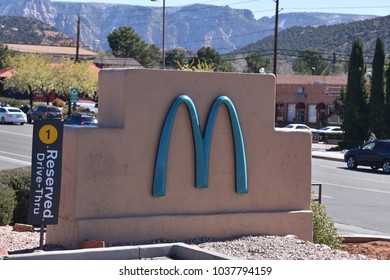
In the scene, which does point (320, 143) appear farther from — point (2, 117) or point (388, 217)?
point (388, 217)

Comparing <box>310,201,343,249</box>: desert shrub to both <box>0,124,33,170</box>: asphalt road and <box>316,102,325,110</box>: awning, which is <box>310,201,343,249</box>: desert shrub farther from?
<box>316,102,325,110</box>: awning

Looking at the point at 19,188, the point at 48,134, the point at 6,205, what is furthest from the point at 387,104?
→ the point at 48,134

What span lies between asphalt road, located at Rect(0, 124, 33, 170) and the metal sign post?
19.2 metres

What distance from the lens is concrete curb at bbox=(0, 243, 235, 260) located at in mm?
9828

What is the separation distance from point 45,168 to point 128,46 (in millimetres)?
110089

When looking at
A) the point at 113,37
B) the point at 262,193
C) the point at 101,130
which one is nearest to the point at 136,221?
the point at 101,130

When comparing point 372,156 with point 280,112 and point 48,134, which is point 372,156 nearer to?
point 48,134

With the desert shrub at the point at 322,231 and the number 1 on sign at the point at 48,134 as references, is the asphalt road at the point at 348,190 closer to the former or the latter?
the desert shrub at the point at 322,231

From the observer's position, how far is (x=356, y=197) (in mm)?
25688

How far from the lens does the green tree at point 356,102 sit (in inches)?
2079

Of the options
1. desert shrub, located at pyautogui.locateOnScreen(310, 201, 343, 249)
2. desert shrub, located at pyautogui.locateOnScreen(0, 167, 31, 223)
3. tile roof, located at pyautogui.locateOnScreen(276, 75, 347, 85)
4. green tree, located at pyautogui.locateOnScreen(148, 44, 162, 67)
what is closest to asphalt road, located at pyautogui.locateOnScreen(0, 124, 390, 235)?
desert shrub, located at pyautogui.locateOnScreen(310, 201, 343, 249)

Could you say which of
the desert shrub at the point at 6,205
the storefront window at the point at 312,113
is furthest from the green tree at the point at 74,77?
the desert shrub at the point at 6,205

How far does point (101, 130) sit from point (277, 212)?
10.4 ft

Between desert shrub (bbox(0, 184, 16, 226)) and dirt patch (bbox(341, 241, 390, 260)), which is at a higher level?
desert shrub (bbox(0, 184, 16, 226))
